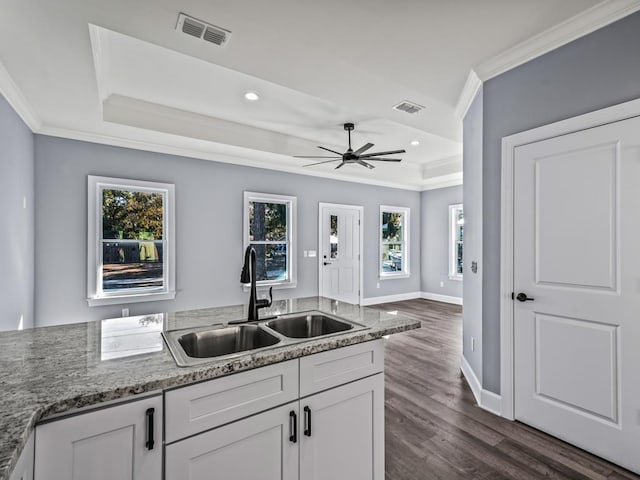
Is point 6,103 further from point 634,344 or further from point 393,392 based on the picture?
point 634,344

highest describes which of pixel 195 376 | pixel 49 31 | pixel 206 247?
pixel 49 31

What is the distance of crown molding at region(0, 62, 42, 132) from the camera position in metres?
2.47

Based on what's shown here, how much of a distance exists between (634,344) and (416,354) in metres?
2.19

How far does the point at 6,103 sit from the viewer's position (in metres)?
2.68

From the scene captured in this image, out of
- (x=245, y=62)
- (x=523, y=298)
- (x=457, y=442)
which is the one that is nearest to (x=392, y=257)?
(x=523, y=298)

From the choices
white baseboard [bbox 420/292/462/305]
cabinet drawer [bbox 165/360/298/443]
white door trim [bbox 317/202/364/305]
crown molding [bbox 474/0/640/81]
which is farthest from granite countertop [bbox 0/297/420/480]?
white baseboard [bbox 420/292/462/305]

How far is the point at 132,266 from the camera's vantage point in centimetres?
421

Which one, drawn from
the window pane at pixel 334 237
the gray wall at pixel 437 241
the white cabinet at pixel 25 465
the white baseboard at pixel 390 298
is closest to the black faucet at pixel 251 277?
the white cabinet at pixel 25 465

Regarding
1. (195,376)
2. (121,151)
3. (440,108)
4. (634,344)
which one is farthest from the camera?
(121,151)

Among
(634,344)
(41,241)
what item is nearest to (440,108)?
(634,344)

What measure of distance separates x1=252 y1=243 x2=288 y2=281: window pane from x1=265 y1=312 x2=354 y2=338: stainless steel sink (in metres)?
3.54

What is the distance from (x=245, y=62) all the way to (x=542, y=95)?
2131 mm

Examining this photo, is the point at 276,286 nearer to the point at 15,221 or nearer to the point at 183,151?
the point at 183,151

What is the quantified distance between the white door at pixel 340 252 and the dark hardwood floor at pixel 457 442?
2.90 metres
